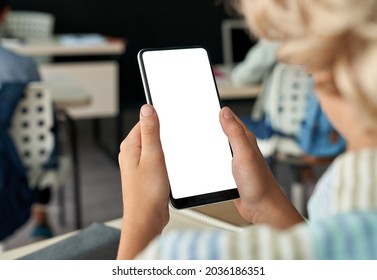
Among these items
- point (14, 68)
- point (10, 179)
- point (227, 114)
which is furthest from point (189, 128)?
point (14, 68)

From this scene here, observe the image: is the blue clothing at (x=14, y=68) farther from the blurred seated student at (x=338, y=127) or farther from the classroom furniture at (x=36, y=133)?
the blurred seated student at (x=338, y=127)

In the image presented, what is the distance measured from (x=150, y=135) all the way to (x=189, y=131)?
A: 0.18 m

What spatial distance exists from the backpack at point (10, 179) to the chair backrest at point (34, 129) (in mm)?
52

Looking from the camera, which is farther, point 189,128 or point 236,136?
point 189,128

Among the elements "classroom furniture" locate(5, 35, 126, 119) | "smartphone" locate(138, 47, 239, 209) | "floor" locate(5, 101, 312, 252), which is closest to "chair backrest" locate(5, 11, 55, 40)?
"classroom furniture" locate(5, 35, 126, 119)

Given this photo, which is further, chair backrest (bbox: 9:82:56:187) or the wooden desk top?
the wooden desk top

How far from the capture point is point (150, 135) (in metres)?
0.76

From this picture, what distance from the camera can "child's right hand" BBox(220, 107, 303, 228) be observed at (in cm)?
83

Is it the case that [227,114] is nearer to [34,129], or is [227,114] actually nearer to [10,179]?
[10,179]

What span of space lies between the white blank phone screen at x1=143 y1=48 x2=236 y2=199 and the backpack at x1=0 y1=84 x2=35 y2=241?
1.37 meters

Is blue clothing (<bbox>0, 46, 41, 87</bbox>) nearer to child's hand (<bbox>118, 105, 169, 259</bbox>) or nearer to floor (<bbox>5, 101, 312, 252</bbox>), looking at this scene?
floor (<bbox>5, 101, 312, 252</bbox>)

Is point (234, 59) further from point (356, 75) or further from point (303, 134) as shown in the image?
point (356, 75)

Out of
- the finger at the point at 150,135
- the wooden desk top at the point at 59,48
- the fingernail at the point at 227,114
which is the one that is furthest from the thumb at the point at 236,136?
the wooden desk top at the point at 59,48
